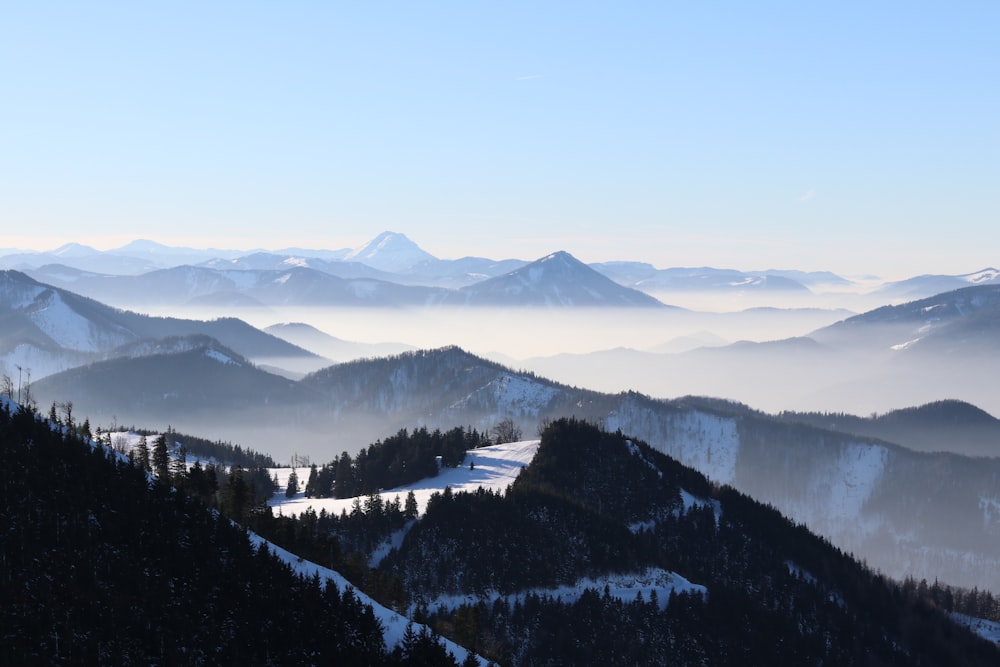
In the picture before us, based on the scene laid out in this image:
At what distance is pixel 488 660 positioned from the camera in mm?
144000

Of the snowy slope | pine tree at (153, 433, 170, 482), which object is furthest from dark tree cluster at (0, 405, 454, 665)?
pine tree at (153, 433, 170, 482)

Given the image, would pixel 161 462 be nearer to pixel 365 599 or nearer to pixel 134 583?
pixel 134 583

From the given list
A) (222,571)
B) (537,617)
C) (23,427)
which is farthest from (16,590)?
(537,617)

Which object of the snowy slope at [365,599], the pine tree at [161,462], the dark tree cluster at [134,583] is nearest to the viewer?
the dark tree cluster at [134,583]

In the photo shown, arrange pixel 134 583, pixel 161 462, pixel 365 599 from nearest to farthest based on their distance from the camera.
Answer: pixel 134 583 < pixel 365 599 < pixel 161 462

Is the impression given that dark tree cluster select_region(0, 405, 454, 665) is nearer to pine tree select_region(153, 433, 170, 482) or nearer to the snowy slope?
the snowy slope

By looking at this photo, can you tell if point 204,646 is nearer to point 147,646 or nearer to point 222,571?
point 147,646

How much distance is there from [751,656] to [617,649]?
31207 mm

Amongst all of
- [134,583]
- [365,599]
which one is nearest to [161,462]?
[134,583]

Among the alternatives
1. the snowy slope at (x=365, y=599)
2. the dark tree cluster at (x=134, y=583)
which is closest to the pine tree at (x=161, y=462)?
the dark tree cluster at (x=134, y=583)

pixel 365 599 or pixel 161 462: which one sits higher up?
pixel 161 462

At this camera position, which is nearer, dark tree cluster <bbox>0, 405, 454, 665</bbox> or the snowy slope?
dark tree cluster <bbox>0, 405, 454, 665</bbox>

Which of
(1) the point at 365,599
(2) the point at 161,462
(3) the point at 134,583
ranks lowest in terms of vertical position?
(1) the point at 365,599

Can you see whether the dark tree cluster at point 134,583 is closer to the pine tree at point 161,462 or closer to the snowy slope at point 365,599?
the snowy slope at point 365,599
